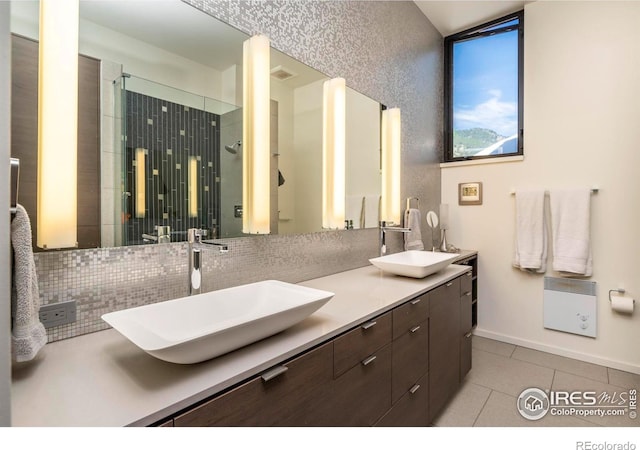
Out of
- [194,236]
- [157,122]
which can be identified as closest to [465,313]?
[194,236]

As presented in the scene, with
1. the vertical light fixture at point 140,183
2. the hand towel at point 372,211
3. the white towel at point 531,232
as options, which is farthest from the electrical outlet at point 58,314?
the white towel at point 531,232

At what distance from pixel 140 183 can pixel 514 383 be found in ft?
8.34

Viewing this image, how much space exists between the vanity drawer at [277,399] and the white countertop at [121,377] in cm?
3

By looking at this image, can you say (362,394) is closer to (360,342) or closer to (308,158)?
(360,342)

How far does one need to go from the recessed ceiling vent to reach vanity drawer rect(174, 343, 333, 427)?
126cm

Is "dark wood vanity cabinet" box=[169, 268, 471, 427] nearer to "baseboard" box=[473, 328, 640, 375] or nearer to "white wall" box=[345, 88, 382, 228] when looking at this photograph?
"white wall" box=[345, 88, 382, 228]

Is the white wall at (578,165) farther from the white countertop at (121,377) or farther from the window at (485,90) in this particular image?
the white countertop at (121,377)

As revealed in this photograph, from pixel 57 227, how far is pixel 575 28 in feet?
11.5

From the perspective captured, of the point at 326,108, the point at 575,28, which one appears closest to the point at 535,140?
the point at 575,28

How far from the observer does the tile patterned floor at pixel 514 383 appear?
1738 millimetres

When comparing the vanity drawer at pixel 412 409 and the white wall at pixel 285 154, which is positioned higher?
the white wall at pixel 285 154

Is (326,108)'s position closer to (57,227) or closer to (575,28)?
(57,227)

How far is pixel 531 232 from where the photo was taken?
99.7 inches

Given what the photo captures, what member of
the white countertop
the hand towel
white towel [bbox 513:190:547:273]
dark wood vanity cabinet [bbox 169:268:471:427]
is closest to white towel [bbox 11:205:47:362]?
the white countertop
